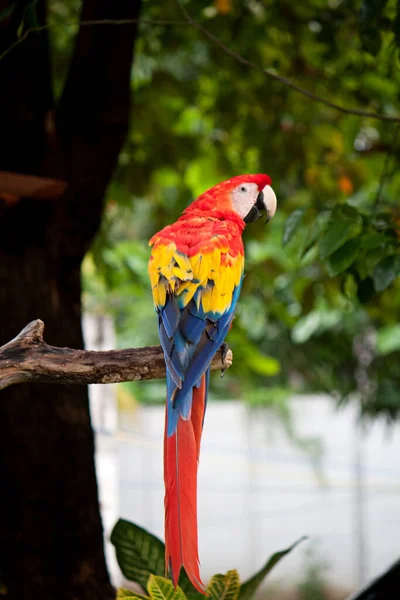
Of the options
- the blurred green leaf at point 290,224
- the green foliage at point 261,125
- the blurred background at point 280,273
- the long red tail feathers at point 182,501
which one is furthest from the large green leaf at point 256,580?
the green foliage at point 261,125

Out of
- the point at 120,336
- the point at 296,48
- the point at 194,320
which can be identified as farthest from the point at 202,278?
the point at 120,336

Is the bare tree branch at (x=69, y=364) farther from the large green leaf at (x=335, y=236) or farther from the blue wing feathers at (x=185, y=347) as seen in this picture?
the large green leaf at (x=335, y=236)

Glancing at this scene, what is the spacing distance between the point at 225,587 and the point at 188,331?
0.42m

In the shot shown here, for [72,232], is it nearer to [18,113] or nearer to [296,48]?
[18,113]

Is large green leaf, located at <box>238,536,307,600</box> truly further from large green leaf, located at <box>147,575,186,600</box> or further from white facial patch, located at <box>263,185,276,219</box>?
white facial patch, located at <box>263,185,276,219</box>

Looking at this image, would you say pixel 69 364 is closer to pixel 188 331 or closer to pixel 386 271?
pixel 188 331

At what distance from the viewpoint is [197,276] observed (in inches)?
32.4

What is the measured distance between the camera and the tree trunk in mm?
1199

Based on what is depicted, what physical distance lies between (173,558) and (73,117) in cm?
92

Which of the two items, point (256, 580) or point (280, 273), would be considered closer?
point (256, 580)

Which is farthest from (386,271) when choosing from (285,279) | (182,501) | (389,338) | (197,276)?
(389,338)

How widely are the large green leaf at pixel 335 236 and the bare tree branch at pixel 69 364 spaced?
1.00ft

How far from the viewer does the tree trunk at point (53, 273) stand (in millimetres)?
1199

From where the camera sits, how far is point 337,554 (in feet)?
15.5
